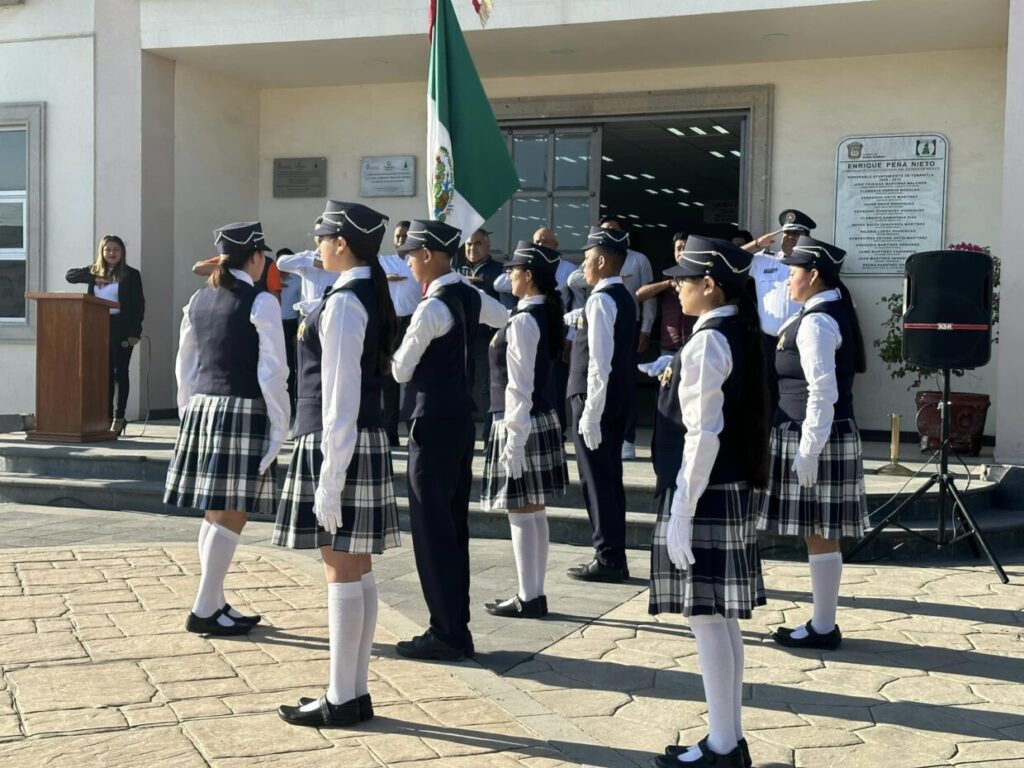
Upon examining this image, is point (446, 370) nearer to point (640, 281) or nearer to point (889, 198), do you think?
point (640, 281)

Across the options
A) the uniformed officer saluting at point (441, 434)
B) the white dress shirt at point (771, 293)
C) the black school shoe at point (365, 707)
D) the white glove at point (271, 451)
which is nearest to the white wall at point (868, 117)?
the white dress shirt at point (771, 293)

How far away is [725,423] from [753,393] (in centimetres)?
14

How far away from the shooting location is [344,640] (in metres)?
4.19

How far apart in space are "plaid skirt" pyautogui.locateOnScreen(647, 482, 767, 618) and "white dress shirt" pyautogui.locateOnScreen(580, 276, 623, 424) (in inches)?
91.1

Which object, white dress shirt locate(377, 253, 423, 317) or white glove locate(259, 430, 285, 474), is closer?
white glove locate(259, 430, 285, 474)

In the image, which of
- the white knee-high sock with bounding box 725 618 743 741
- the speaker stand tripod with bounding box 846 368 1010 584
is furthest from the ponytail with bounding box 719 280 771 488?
the speaker stand tripod with bounding box 846 368 1010 584

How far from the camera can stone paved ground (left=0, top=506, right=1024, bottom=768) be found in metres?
4.03

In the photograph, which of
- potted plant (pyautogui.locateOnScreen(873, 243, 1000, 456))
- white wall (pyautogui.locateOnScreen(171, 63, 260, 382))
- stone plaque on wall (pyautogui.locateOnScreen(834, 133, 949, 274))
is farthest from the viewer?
white wall (pyautogui.locateOnScreen(171, 63, 260, 382))

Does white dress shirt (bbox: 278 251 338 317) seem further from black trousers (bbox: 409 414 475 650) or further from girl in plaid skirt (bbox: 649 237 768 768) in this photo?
girl in plaid skirt (bbox: 649 237 768 768)

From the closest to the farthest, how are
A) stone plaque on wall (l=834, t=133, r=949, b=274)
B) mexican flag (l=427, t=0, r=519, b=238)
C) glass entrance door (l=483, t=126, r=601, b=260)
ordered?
mexican flag (l=427, t=0, r=519, b=238), stone plaque on wall (l=834, t=133, r=949, b=274), glass entrance door (l=483, t=126, r=601, b=260)

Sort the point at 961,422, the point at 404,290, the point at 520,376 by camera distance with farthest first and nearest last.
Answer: the point at 961,422
the point at 404,290
the point at 520,376

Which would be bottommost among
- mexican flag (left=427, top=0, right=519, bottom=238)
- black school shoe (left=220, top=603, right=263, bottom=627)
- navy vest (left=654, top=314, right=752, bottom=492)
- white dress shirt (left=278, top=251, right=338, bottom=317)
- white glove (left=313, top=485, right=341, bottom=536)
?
black school shoe (left=220, top=603, right=263, bottom=627)

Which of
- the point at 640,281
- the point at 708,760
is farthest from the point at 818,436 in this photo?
the point at 640,281

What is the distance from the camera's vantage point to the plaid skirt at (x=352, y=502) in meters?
4.29
